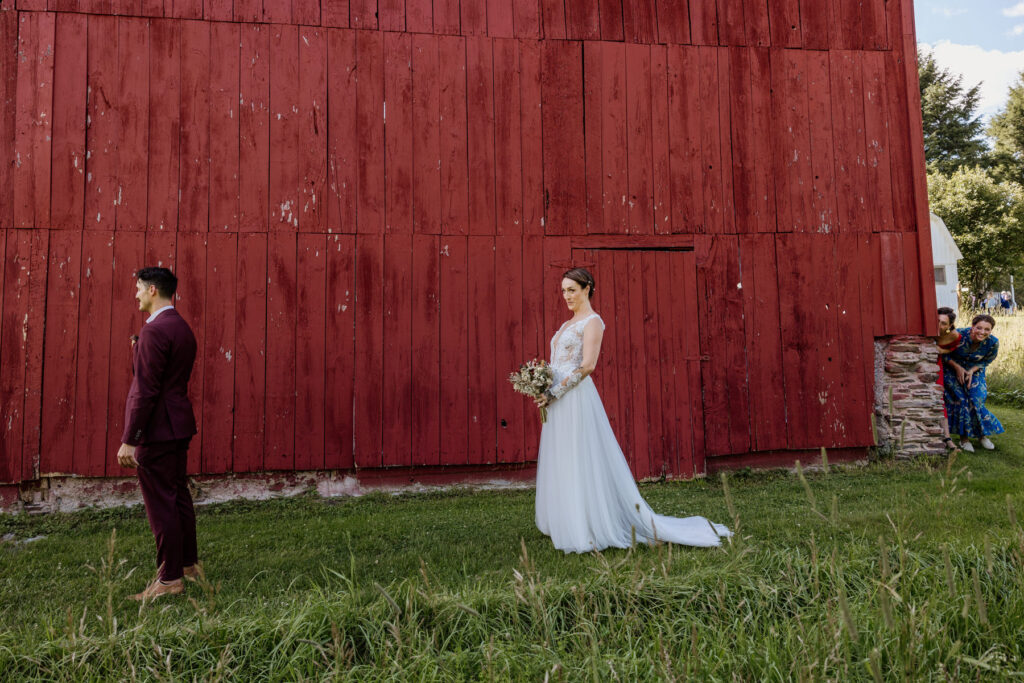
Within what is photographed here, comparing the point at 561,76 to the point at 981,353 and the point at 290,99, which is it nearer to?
the point at 290,99

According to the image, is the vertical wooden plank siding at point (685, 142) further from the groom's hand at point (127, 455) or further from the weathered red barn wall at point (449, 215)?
the groom's hand at point (127, 455)

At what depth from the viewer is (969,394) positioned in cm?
702

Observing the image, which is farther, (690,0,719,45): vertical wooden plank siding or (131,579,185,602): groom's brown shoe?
(690,0,719,45): vertical wooden plank siding

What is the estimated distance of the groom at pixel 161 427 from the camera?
345cm

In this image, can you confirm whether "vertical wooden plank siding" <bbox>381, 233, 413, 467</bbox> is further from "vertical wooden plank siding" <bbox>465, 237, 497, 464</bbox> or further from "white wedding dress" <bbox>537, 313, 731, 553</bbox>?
"white wedding dress" <bbox>537, 313, 731, 553</bbox>

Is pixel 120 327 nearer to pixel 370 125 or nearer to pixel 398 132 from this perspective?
pixel 370 125

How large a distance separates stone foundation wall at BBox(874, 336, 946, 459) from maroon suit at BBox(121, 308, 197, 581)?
6597 millimetres

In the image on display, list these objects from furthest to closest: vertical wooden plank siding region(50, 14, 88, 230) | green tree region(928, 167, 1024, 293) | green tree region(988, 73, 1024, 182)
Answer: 1. green tree region(988, 73, 1024, 182)
2. green tree region(928, 167, 1024, 293)
3. vertical wooden plank siding region(50, 14, 88, 230)

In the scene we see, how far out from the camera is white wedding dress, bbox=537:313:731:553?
402 cm

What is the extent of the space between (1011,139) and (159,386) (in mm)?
39873

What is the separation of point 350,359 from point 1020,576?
510cm

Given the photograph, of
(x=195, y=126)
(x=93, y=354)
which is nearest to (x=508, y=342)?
(x=195, y=126)

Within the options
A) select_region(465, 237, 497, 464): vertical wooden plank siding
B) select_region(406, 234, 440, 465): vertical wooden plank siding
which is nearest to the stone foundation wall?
select_region(465, 237, 497, 464): vertical wooden plank siding

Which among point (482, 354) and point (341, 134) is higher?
point (341, 134)
